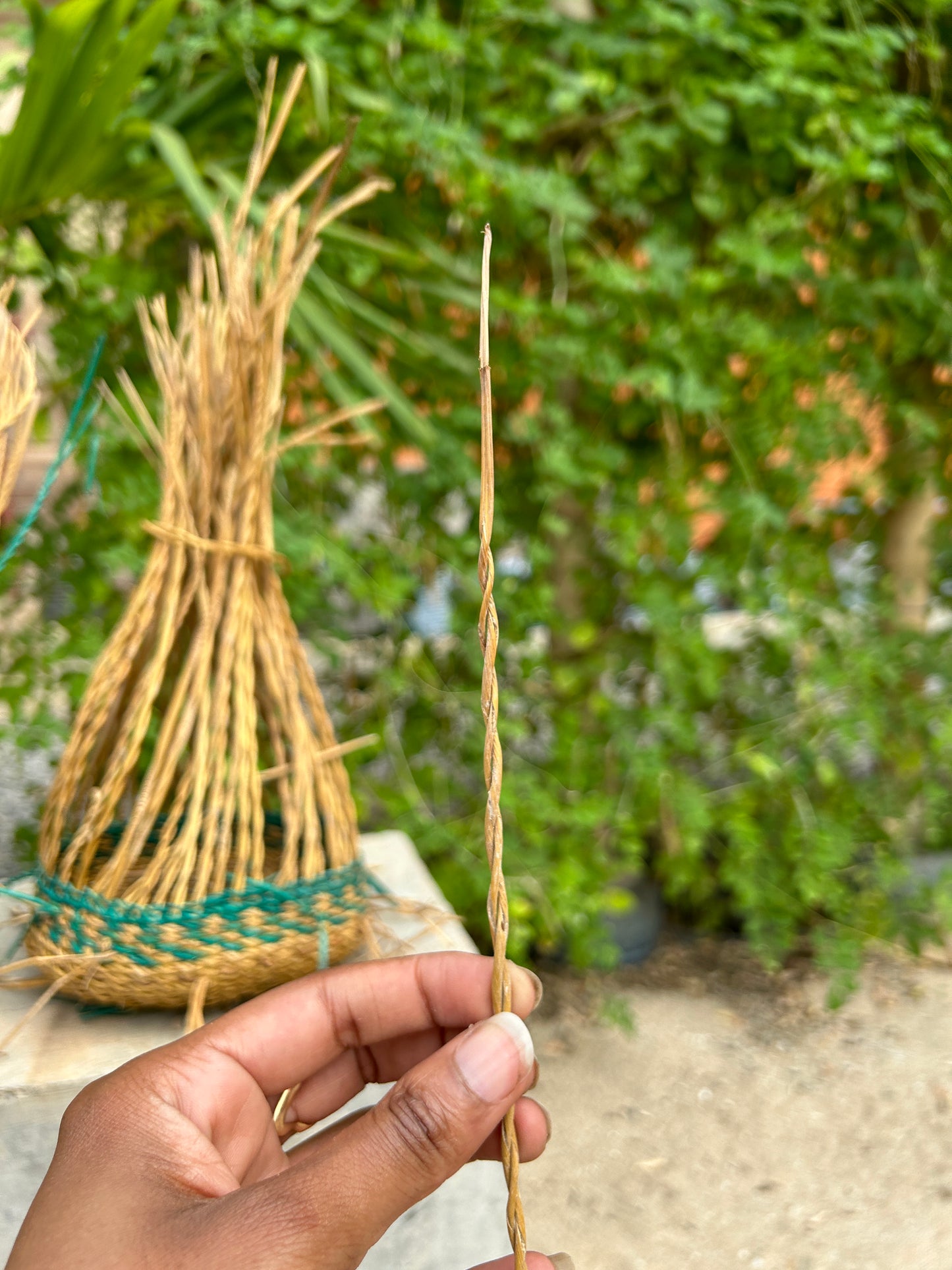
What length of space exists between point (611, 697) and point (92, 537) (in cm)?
99

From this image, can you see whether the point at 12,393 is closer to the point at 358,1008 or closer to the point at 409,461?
the point at 358,1008

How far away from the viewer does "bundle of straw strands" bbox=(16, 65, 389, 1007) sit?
0.92 metres

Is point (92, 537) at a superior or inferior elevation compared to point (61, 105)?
inferior

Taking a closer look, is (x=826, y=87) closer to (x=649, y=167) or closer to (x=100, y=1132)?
(x=649, y=167)

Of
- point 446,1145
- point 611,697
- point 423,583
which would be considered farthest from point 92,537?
point 446,1145

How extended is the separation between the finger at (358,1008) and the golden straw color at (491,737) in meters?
0.16

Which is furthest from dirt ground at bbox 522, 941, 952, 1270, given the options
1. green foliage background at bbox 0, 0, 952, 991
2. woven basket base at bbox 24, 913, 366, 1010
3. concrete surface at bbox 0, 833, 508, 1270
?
woven basket base at bbox 24, 913, 366, 1010

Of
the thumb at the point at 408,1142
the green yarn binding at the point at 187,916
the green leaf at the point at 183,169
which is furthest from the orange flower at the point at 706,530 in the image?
the thumb at the point at 408,1142

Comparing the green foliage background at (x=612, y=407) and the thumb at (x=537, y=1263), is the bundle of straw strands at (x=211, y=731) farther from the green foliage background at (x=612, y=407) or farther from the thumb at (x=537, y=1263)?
the green foliage background at (x=612, y=407)

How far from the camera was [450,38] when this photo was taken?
155cm

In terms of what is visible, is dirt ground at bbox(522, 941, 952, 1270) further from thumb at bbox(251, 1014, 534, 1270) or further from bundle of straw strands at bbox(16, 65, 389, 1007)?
thumb at bbox(251, 1014, 534, 1270)

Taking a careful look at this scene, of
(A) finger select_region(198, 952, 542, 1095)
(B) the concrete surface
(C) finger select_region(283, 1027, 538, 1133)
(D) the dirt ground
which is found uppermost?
(A) finger select_region(198, 952, 542, 1095)

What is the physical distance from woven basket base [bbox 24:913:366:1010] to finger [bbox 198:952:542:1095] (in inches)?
6.3

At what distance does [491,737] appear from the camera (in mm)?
517
